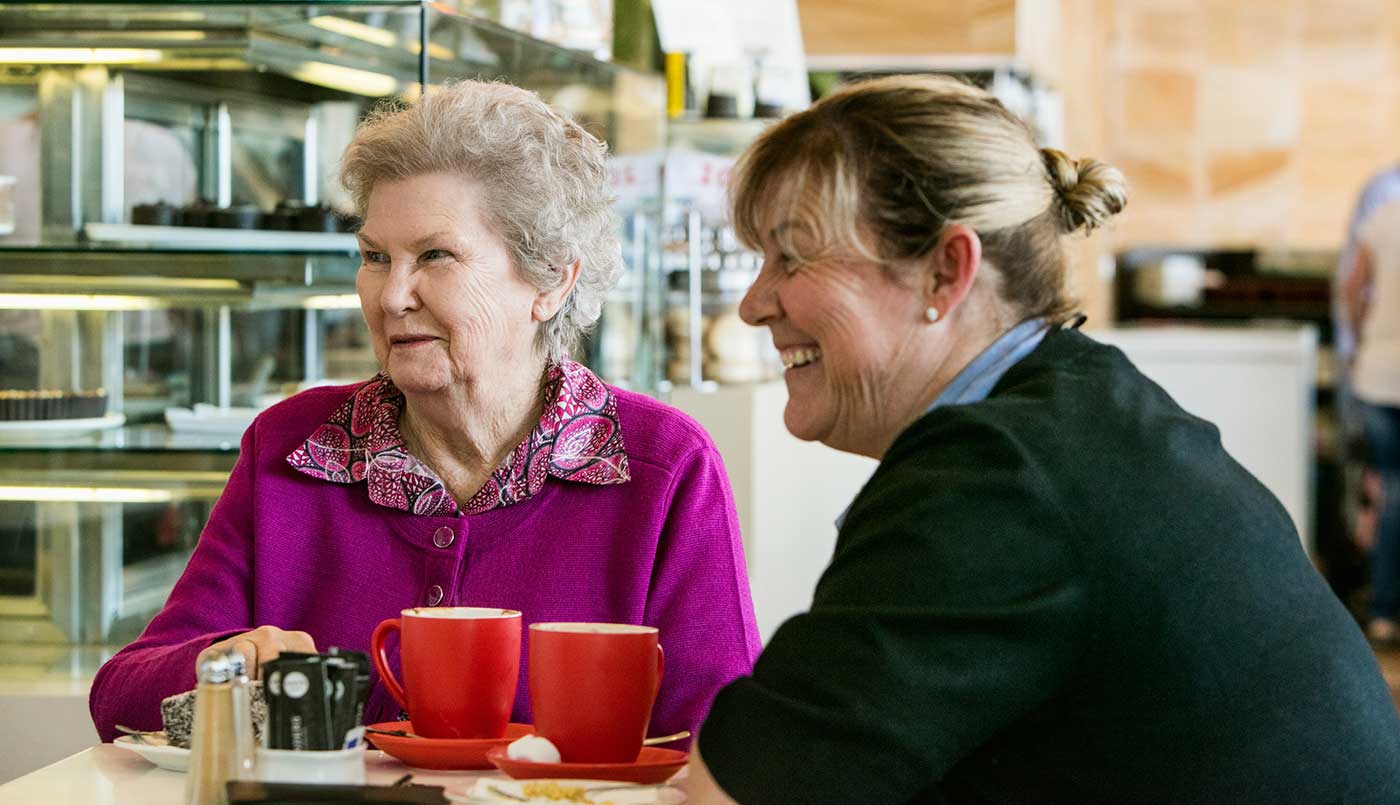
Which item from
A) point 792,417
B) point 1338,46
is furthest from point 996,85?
point 792,417

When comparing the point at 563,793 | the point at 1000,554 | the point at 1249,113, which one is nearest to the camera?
the point at 1000,554

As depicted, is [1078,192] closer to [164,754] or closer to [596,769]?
[596,769]

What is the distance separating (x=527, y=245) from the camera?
1.80 meters

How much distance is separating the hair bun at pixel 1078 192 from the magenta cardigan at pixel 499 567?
0.56 m

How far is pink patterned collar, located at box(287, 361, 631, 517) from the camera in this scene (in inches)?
66.3

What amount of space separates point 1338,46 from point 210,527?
7.33m

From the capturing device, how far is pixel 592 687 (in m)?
1.21

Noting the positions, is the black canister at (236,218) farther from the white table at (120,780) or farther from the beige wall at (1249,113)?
the beige wall at (1249,113)

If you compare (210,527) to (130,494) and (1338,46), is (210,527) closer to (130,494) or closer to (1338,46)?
(130,494)

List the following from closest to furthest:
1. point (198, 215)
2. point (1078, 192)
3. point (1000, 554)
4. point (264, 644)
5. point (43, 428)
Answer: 1. point (1000, 554)
2. point (1078, 192)
3. point (264, 644)
4. point (43, 428)
5. point (198, 215)

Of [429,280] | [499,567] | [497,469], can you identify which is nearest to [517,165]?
[429,280]

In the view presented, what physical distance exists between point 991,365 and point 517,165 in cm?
72

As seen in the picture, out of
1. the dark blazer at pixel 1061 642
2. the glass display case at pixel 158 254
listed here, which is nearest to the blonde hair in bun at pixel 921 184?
the dark blazer at pixel 1061 642

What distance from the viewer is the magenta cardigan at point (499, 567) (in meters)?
1.62
